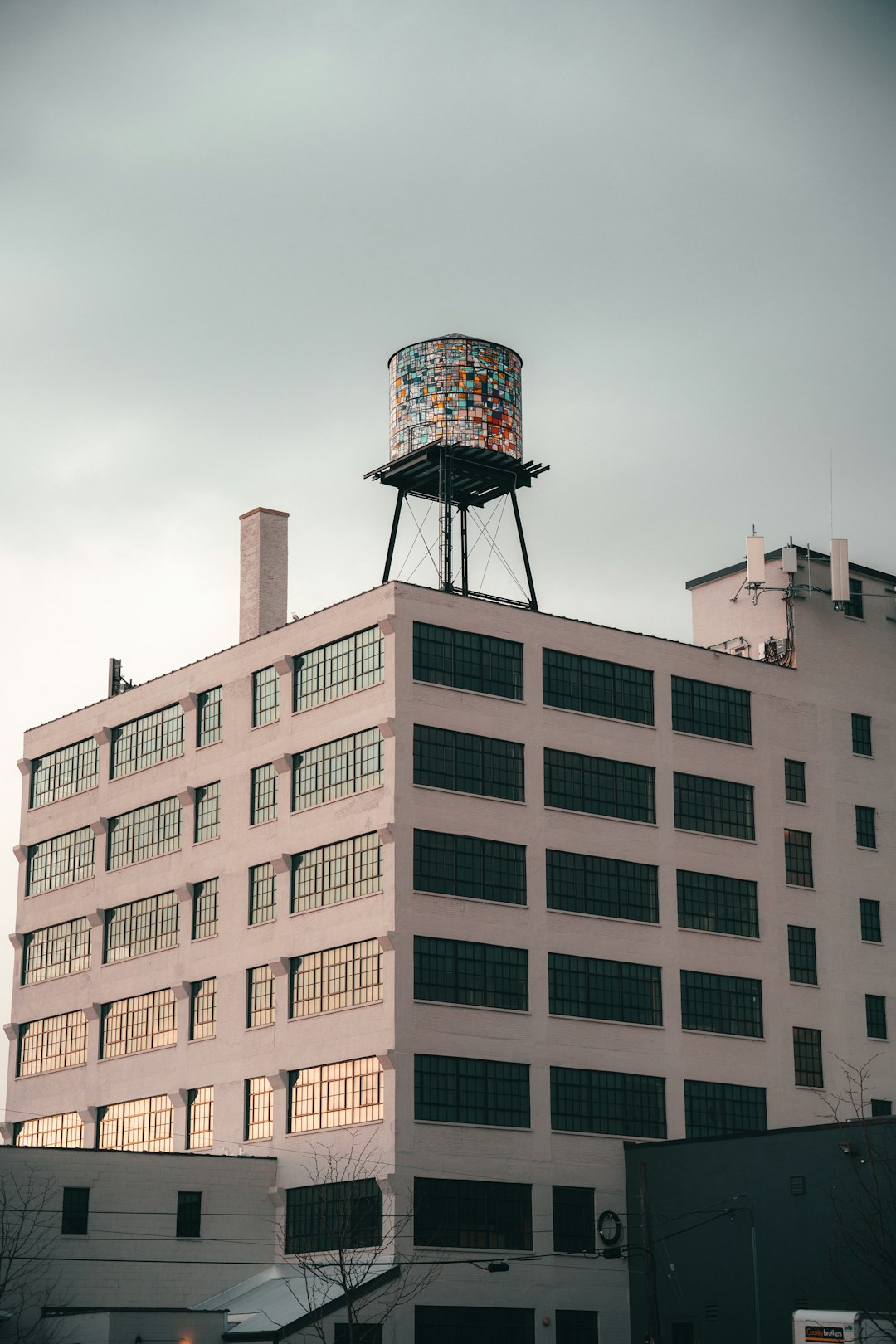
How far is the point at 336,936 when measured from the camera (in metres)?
72.7

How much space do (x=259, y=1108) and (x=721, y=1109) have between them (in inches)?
693

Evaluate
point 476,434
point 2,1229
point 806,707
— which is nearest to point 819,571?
point 806,707

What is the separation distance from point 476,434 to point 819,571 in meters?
16.0

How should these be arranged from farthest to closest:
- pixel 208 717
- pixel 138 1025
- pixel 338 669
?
pixel 138 1025 < pixel 208 717 < pixel 338 669

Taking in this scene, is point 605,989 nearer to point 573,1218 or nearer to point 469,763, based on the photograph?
point 573,1218

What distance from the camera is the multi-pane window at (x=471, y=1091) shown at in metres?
69.6

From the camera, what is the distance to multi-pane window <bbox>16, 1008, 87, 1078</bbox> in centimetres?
8531

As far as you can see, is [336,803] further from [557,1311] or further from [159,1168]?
[557,1311]

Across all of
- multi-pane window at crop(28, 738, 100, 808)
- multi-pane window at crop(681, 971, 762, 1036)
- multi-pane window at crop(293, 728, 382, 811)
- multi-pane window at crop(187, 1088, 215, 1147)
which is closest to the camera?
multi-pane window at crop(293, 728, 382, 811)

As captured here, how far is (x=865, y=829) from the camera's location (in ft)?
275

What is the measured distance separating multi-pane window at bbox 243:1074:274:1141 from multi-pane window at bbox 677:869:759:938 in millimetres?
17124

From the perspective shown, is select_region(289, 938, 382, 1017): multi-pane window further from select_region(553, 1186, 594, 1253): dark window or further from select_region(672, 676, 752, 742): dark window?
select_region(672, 676, 752, 742): dark window

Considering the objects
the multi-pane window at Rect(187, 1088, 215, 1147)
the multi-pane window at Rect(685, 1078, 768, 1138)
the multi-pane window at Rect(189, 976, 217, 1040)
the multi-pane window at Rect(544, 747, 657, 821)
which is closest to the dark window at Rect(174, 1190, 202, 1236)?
the multi-pane window at Rect(187, 1088, 215, 1147)

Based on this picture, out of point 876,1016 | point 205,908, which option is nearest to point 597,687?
point 205,908
